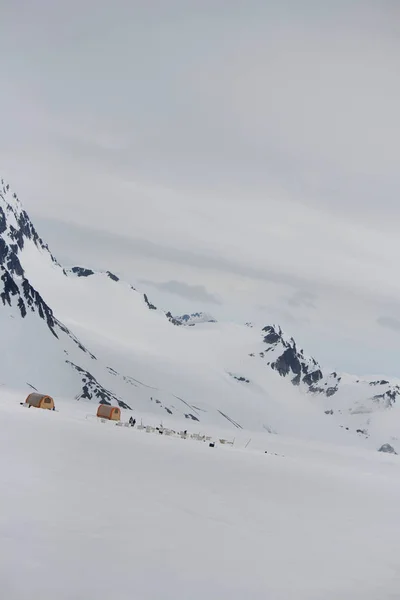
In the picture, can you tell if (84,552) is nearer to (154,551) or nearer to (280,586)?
(154,551)

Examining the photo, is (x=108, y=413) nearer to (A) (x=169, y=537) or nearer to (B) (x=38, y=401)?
(B) (x=38, y=401)

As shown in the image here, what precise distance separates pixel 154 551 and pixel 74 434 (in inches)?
1166

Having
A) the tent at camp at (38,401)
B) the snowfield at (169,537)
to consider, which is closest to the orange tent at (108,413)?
the tent at camp at (38,401)

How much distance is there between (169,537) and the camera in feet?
55.4

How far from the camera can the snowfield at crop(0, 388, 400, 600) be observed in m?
13.0

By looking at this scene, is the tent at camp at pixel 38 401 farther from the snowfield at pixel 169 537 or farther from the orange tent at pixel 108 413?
the snowfield at pixel 169 537

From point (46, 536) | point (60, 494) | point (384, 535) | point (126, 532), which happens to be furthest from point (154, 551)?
point (384, 535)

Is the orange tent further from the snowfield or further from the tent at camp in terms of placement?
the snowfield

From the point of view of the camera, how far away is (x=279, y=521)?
23.0m

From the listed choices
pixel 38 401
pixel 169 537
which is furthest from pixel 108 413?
pixel 169 537

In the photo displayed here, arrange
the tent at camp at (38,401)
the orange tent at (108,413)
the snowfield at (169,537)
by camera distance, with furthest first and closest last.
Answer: the orange tent at (108,413) → the tent at camp at (38,401) → the snowfield at (169,537)

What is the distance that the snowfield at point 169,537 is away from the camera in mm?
12953

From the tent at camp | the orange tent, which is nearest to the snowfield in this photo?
the tent at camp

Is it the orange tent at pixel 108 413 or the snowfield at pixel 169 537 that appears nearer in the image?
the snowfield at pixel 169 537
